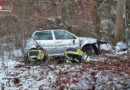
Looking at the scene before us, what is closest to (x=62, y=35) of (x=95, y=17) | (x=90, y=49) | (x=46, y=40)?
(x=46, y=40)

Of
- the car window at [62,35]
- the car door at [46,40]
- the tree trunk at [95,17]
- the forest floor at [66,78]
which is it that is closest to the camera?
the forest floor at [66,78]

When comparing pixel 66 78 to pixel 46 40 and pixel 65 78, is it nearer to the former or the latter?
pixel 65 78

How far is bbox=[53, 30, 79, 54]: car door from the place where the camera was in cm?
957

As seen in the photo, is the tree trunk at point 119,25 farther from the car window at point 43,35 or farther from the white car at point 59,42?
the car window at point 43,35

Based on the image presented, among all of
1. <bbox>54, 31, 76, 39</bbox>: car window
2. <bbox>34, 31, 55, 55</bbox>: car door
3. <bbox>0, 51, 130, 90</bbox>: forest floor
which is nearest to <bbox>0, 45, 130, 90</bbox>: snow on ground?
<bbox>0, 51, 130, 90</bbox>: forest floor

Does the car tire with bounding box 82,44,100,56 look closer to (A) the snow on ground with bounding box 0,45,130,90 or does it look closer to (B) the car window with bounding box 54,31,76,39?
(B) the car window with bounding box 54,31,76,39

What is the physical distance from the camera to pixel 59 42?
970 cm

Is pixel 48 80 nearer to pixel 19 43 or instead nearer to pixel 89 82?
pixel 89 82

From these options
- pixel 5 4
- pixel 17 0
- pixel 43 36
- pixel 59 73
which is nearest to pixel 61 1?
pixel 5 4

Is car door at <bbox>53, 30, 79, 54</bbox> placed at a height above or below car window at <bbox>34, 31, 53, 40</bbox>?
below

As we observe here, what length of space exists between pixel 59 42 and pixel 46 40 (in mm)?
611

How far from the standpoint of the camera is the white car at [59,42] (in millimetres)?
9523

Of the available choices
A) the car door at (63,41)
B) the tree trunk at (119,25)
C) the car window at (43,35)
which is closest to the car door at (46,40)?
the car window at (43,35)

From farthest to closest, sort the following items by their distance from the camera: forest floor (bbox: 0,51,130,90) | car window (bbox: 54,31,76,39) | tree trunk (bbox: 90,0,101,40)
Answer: tree trunk (bbox: 90,0,101,40)
car window (bbox: 54,31,76,39)
forest floor (bbox: 0,51,130,90)
